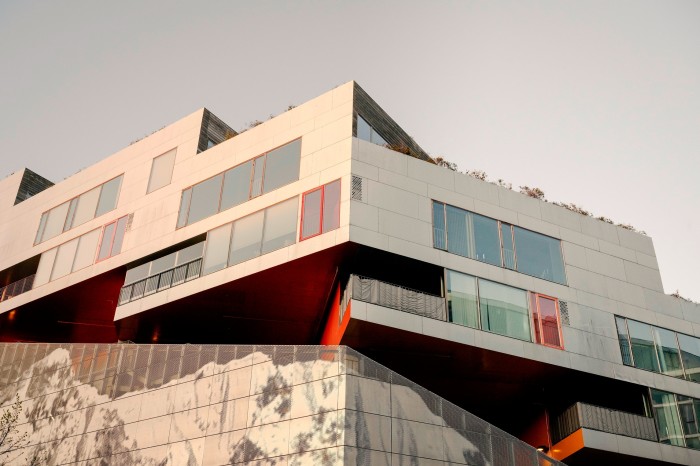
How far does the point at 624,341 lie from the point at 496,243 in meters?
6.21

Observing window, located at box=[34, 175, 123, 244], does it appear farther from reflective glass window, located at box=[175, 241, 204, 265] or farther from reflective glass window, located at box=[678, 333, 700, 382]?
reflective glass window, located at box=[678, 333, 700, 382]

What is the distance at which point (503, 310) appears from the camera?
968 inches

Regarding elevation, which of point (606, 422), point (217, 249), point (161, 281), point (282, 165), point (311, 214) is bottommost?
point (606, 422)

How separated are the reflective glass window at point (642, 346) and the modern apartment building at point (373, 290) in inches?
2.4

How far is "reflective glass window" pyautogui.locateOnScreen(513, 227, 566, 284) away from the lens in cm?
2617

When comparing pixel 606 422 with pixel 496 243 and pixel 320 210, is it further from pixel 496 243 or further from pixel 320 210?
pixel 320 210

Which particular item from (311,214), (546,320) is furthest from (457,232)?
(311,214)

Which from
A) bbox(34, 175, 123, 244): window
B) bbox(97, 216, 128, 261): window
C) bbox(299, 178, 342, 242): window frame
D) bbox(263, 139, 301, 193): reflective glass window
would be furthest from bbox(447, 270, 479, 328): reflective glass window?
bbox(34, 175, 123, 244): window

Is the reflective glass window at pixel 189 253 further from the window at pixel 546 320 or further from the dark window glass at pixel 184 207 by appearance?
the window at pixel 546 320

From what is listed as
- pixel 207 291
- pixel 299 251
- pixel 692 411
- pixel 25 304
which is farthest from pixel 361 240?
pixel 25 304

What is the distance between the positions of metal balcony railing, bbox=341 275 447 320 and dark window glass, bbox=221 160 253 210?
661 centimetres

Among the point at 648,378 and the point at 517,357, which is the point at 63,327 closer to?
the point at 517,357

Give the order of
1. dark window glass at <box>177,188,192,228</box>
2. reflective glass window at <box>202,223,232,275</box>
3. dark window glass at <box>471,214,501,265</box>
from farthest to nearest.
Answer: dark window glass at <box>177,188,192,228</box>, reflective glass window at <box>202,223,232,275</box>, dark window glass at <box>471,214,501,265</box>

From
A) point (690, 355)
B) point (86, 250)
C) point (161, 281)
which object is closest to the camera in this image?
point (161, 281)
